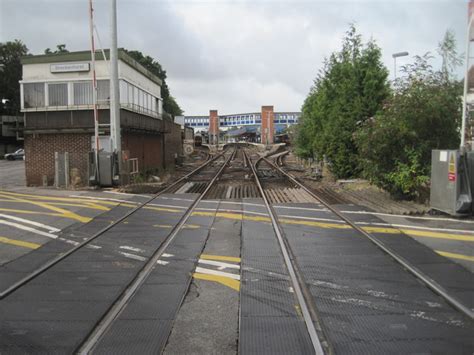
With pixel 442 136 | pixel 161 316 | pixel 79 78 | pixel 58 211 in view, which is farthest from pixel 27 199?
pixel 442 136

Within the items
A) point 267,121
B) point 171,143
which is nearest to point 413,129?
point 171,143

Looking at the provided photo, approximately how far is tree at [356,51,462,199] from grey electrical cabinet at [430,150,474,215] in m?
1.69

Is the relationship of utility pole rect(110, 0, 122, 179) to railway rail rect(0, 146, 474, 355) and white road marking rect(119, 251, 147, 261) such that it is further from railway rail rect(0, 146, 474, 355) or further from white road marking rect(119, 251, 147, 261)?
white road marking rect(119, 251, 147, 261)

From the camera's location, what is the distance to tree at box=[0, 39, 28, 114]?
62.1 meters

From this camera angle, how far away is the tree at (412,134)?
1252cm

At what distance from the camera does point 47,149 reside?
2084cm

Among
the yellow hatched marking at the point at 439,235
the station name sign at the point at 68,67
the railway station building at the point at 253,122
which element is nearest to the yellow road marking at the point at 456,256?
the yellow hatched marking at the point at 439,235

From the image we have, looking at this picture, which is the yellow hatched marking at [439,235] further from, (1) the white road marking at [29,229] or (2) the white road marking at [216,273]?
(1) the white road marking at [29,229]

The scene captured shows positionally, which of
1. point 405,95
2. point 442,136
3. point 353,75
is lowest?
point 442,136

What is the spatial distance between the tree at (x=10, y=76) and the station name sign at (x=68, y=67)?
45.8 metres

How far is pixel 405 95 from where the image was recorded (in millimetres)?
13086

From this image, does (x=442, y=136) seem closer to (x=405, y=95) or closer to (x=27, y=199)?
(x=405, y=95)

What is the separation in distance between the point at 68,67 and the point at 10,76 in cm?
4876

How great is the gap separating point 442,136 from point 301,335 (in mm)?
10142
